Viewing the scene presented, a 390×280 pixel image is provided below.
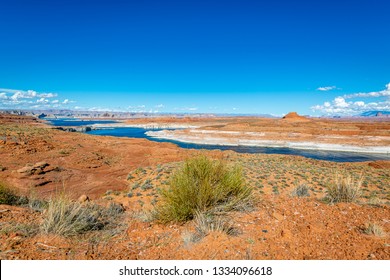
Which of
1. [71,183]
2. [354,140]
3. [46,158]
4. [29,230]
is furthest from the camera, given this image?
[354,140]

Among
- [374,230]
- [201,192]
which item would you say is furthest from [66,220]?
[374,230]

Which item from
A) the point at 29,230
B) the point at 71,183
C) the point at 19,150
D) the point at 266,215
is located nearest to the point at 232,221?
the point at 266,215

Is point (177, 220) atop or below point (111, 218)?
atop

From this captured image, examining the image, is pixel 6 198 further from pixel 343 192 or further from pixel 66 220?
pixel 343 192

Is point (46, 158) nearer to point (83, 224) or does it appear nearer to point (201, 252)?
point (83, 224)

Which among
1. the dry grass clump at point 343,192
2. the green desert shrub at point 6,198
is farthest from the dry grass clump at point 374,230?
the green desert shrub at point 6,198

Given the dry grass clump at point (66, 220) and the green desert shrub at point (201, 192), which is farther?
the green desert shrub at point (201, 192)

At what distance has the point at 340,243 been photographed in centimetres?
364

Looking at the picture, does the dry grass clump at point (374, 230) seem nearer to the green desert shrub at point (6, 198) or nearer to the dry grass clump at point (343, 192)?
the dry grass clump at point (343, 192)

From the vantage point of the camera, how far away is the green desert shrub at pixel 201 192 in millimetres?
4773

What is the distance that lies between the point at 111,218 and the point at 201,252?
314cm

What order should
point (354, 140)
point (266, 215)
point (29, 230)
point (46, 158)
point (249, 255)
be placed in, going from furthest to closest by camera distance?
1. point (354, 140)
2. point (46, 158)
3. point (266, 215)
4. point (29, 230)
5. point (249, 255)
